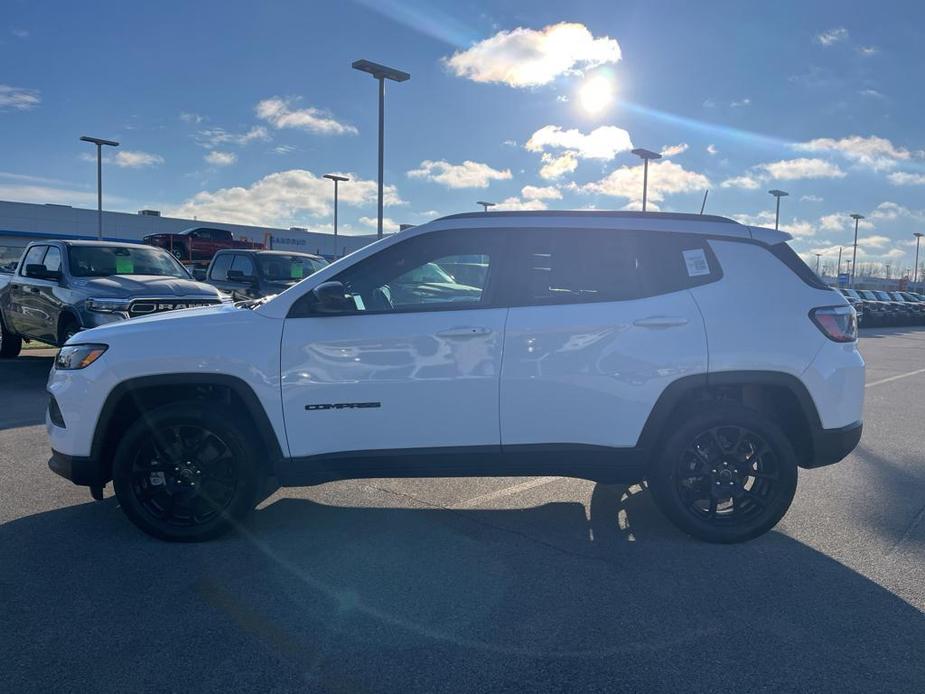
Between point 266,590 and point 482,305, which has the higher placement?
point 482,305

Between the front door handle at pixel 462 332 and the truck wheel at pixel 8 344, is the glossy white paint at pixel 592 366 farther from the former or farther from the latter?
the truck wheel at pixel 8 344

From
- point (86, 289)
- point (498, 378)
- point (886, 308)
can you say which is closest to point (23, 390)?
point (86, 289)

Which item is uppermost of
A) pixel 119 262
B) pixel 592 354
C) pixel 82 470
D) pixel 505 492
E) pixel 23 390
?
pixel 119 262

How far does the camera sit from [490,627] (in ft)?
10.4

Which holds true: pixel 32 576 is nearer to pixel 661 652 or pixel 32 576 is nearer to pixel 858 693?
pixel 661 652

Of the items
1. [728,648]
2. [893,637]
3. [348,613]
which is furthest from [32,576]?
[893,637]

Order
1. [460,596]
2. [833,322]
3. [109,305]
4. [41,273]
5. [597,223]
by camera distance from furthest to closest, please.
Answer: [41,273], [109,305], [597,223], [833,322], [460,596]

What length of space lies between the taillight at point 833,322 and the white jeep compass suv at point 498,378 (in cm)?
1

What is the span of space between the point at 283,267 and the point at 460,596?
10087 mm

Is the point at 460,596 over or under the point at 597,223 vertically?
under

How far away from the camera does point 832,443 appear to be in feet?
13.6

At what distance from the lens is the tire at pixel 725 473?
4.07m

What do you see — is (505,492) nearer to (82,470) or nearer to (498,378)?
(498,378)

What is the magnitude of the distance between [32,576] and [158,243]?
33.8m
